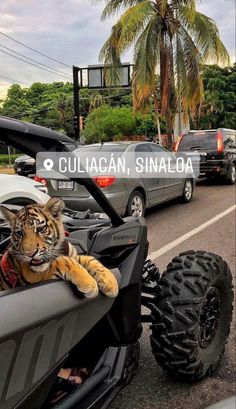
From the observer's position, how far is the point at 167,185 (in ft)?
31.9

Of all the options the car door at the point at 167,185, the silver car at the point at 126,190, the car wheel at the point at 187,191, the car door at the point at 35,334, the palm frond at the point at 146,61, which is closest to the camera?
the car door at the point at 35,334

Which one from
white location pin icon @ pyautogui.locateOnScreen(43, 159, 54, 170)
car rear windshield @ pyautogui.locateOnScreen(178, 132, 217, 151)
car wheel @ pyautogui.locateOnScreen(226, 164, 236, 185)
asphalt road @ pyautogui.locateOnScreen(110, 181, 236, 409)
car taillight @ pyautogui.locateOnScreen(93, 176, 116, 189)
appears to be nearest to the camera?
white location pin icon @ pyautogui.locateOnScreen(43, 159, 54, 170)

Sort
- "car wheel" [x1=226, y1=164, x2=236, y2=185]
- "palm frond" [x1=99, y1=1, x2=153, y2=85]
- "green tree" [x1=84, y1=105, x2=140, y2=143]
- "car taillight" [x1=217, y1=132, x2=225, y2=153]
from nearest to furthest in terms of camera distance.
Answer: "car taillight" [x1=217, y1=132, x2=225, y2=153] → "car wheel" [x1=226, y1=164, x2=236, y2=185] → "palm frond" [x1=99, y1=1, x2=153, y2=85] → "green tree" [x1=84, y1=105, x2=140, y2=143]

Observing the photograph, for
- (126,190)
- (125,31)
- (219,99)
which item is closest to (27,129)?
(126,190)

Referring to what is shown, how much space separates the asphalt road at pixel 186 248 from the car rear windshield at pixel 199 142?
1251 mm

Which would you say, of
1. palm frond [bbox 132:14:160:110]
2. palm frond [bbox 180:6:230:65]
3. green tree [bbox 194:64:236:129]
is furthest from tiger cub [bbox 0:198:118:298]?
green tree [bbox 194:64:236:129]

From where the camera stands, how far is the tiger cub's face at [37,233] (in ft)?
5.36

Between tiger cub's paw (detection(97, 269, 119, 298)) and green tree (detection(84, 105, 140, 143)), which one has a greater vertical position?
green tree (detection(84, 105, 140, 143))

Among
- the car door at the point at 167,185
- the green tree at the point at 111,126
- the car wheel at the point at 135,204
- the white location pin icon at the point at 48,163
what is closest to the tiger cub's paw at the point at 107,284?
the white location pin icon at the point at 48,163

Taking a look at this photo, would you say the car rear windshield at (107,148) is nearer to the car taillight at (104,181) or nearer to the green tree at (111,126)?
the car taillight at (104,181)

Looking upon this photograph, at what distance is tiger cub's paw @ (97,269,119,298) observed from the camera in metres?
1.89

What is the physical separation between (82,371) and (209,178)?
41.6 feet

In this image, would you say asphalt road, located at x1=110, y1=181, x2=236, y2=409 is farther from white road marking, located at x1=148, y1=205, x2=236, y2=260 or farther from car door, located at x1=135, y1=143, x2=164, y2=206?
car door, located at x1=135, y1=143, x2=164, y2=206

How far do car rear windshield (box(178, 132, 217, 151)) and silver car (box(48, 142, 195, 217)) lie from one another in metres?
4.16
